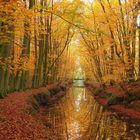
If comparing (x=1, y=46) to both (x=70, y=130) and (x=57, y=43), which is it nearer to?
(x=70, y=130)

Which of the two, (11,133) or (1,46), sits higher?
(1,46)

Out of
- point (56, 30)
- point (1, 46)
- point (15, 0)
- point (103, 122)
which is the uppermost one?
point (56, 30)

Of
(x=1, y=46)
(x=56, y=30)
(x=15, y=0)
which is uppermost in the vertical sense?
(x=56, y=30)

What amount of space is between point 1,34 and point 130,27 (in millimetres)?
14490

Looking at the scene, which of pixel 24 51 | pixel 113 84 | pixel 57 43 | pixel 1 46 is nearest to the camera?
pixel 1 46

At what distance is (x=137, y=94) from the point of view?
24.6 meters

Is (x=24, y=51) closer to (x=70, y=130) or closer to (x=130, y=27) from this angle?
(x=130, y=27)

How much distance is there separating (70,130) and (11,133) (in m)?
5.60

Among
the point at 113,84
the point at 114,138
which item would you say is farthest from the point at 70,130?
the point at 113,84

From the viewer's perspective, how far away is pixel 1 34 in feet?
48.9

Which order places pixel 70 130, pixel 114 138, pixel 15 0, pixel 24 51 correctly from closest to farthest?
pixel 15 0, pixel 114 138, pixel 70 130, pixel 24 51

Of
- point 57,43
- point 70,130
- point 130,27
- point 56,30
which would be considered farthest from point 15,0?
point 57,43

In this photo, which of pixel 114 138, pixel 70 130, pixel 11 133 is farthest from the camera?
pixel 70 130

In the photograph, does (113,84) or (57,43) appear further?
(57,43)
